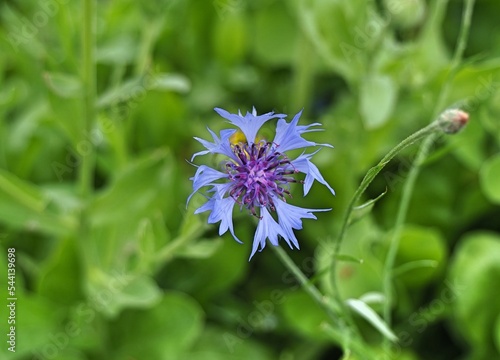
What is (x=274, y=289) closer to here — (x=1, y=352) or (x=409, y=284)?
(x=409, y=284)

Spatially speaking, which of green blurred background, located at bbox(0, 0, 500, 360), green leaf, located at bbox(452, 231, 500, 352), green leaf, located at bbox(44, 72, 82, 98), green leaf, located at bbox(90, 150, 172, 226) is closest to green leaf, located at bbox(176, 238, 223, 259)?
green blurred background, located at bbox(0, 0, 500, 360)

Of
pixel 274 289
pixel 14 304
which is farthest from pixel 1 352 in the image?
pixel 274 289

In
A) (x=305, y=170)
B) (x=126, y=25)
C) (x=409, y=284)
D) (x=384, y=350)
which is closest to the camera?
(x=305, y=170)

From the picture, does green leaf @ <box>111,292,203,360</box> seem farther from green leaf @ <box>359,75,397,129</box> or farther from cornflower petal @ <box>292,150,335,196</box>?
cornflower petal @ <box>292,150,335,196</box>

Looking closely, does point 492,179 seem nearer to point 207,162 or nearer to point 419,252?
point 419,252

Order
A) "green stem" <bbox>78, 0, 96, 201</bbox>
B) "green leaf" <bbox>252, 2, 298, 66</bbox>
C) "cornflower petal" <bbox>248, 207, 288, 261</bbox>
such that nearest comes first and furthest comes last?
"cornflower petal" <bbox>248, 207, 288, 261</bbox> → "green stem" <bbox>78, 0, 96, 201</bbox> → "green leaf" <bbox>252, 2, 298, 66</bbox>

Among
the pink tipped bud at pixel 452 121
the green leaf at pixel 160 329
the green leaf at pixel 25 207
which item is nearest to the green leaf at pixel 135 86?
the green leaf at pixel 25 207

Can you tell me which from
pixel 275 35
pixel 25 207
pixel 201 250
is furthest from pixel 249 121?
pixel 275 35
